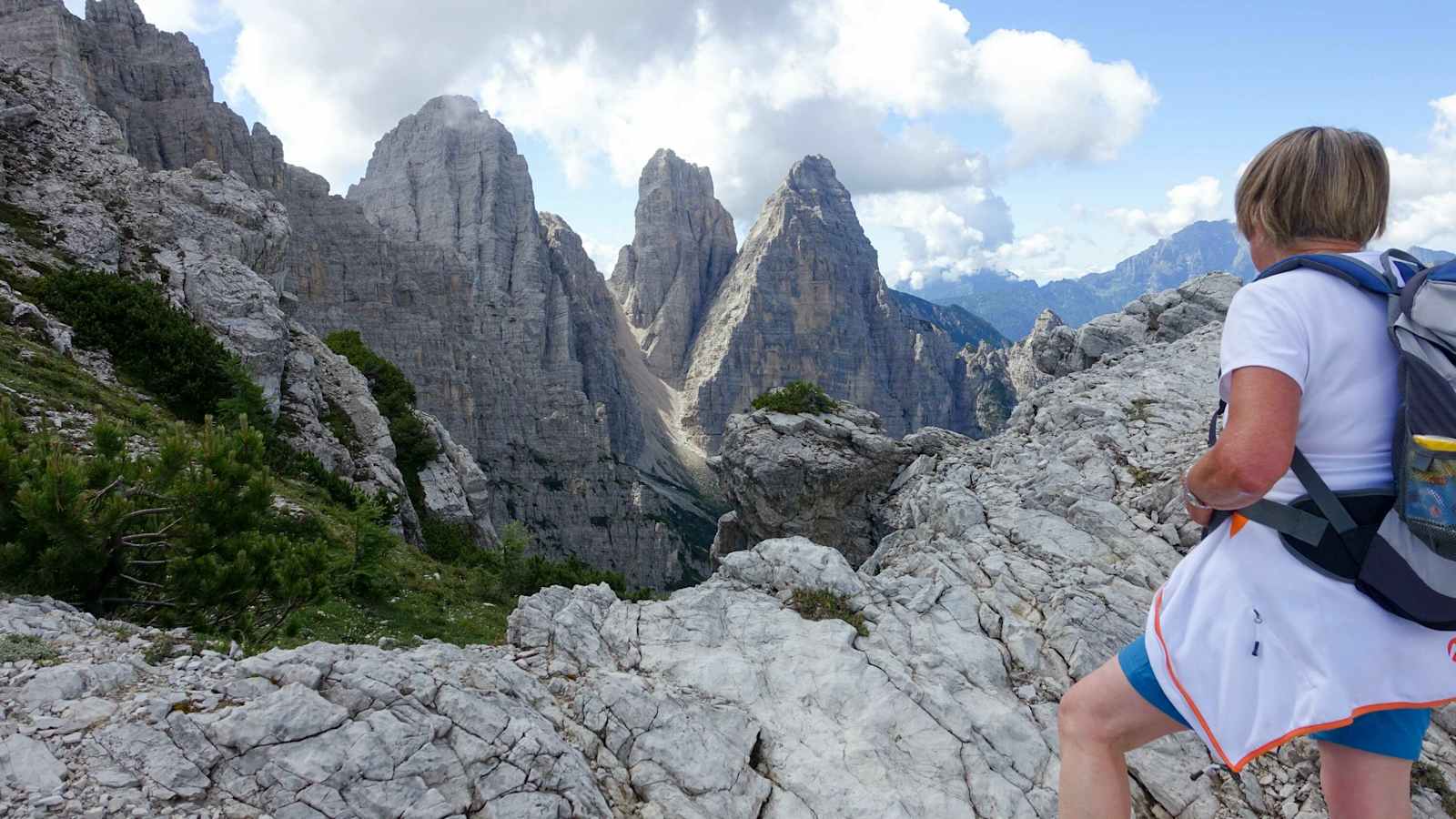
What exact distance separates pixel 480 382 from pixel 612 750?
100 metres

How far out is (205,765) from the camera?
15.6ft

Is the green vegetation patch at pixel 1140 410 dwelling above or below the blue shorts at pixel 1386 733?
above

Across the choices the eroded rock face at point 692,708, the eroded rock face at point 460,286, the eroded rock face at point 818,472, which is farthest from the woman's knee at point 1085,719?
the eroded rock face at point 460,286

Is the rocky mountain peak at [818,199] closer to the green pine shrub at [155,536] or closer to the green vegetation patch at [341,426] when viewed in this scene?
the green vegetation patch at [341,426]

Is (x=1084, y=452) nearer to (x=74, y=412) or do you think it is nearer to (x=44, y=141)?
(x=74, y=412)

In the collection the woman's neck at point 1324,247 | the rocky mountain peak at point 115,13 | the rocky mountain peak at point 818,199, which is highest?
the rocky mountain peak at point 818,199

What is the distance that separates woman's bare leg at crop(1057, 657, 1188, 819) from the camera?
3287mm

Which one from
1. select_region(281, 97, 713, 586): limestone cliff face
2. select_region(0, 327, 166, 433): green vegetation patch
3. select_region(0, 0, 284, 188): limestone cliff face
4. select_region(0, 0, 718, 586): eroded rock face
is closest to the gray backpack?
select_region(0, 327, 166, 433): green vegetation patch

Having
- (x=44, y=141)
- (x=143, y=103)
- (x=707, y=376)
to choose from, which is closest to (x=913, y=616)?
(x=44, y=141)

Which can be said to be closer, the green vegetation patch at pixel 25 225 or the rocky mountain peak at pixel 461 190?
the green vegetation patch at pixel 25 225

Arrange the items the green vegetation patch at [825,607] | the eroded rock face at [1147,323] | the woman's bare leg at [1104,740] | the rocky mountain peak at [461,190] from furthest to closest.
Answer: the rocky mountain peak at [461,190], the eroded rock face at [1147,323], the green vegetation patch at [825,607], the woman's bare leg at [1104,740]

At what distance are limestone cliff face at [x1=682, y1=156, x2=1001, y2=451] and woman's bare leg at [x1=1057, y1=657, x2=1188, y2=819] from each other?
497 feet

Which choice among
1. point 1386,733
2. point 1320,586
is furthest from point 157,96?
point 1386,733

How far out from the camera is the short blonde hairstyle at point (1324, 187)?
2875 mm
